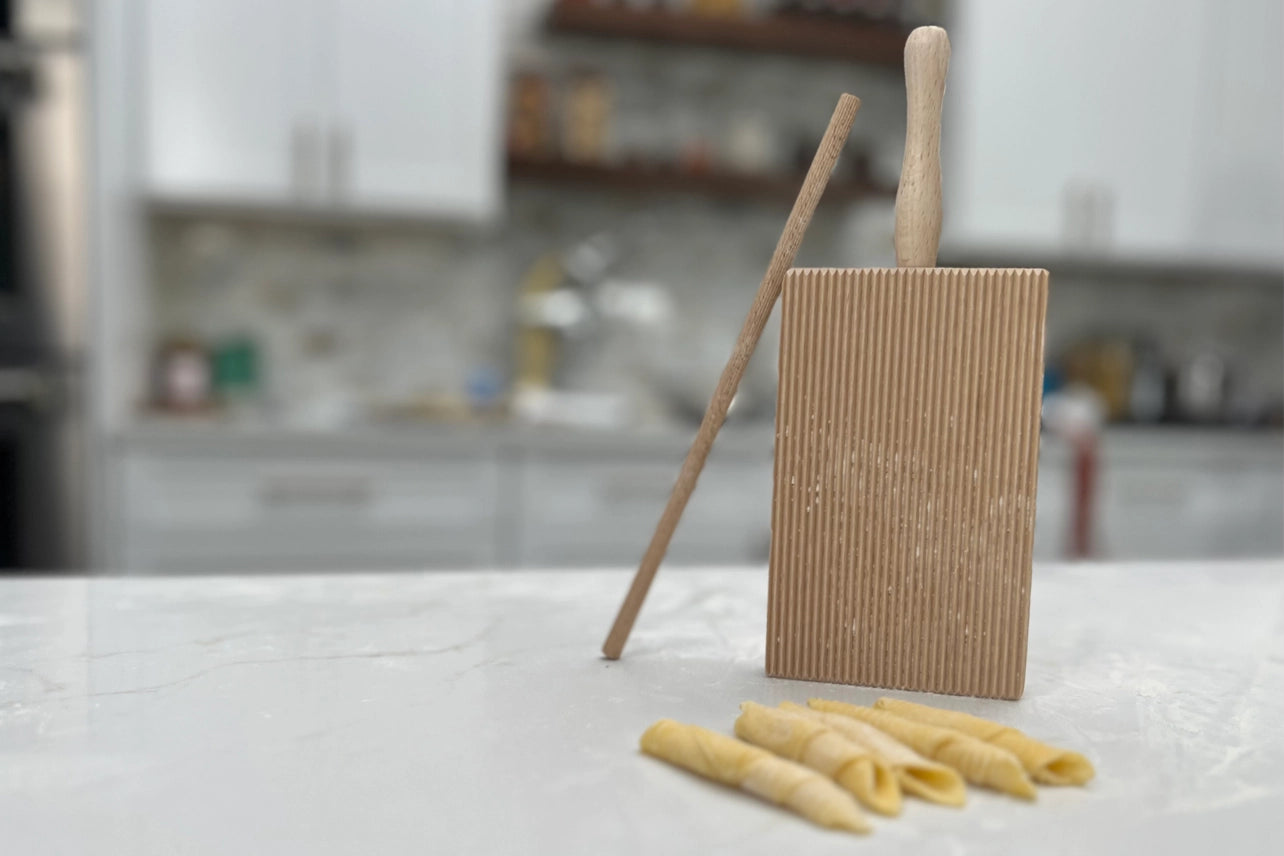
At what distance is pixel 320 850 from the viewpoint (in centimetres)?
37

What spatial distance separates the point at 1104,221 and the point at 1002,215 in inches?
11.9

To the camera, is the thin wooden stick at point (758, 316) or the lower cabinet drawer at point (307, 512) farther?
the lower cabinet drawer at point (307, 512)

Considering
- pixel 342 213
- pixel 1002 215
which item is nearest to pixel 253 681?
pixel 342 213

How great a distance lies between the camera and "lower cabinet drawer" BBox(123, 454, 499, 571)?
225 centimetres

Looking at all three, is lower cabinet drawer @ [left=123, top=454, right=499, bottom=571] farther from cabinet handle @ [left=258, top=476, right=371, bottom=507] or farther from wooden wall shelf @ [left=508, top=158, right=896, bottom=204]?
wooden wall shelf @ [left=508, top=158, right=896, bottom=204]

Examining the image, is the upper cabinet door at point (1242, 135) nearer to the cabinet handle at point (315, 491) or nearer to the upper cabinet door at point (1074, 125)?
the upper cabinet door at point (1074, 125)

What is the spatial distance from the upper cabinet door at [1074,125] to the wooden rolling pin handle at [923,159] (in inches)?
91.6

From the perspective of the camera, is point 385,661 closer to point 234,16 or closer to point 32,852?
point 32,852

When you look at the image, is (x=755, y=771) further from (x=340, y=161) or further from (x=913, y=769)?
(x=340, y=161)

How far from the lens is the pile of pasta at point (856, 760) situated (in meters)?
0.41

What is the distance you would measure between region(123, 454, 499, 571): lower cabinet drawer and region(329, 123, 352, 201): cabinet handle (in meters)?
0.65

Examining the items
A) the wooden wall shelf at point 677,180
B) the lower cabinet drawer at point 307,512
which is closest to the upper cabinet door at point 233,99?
the wooden wall shelf at point 677,180

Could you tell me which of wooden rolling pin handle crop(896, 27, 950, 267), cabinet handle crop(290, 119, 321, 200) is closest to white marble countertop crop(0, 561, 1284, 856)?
wooden rolling pin handle crop(896, 27, 950, 267)

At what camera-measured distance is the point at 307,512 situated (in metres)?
2.32
